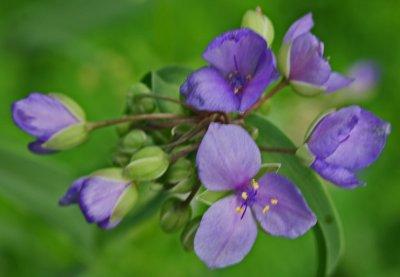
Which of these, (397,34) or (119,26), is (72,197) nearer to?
(119,26)

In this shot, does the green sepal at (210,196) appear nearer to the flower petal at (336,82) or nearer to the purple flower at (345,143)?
the purple flower at (345,143)

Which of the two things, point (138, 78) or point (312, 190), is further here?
point (138, 78)

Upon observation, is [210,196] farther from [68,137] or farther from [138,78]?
[138,78]

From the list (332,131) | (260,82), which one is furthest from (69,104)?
(332,131)

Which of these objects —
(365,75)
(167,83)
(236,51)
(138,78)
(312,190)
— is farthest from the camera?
(365,75)

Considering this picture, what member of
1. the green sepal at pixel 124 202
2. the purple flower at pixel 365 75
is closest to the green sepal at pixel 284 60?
the green sepal at pixel 124 202

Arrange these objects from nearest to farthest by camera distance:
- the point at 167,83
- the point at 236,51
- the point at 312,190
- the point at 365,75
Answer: the point at 236,51 < the point at 312,190 < the point at 167,83 < the point at 365,75
